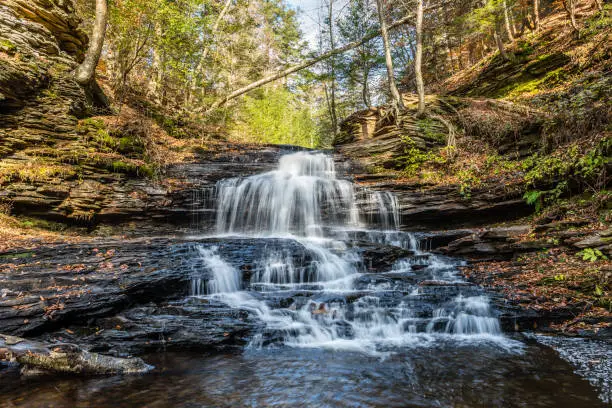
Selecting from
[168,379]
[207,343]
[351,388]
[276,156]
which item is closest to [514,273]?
[351,388]

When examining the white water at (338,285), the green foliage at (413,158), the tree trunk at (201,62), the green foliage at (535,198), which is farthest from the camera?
the tree trunk at (201,62)

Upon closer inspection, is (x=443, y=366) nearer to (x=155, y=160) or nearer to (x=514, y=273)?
(x=514, y=273)

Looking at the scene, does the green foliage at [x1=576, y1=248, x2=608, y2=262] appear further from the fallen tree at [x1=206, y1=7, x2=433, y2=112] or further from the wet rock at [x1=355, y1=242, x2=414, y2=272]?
the fallen tree at [x1=206, y1=7, x2=433, y2=112]

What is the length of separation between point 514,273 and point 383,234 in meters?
3.41

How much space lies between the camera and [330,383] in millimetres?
3627

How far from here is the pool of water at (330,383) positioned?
3189 mm

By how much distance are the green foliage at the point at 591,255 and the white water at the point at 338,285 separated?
2.11 meters

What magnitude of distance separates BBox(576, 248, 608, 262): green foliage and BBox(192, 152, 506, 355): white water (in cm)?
211

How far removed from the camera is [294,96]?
26.0 metres

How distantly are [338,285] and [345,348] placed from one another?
197cm

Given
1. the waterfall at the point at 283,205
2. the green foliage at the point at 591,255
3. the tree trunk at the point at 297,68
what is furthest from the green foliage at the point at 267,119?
the green foliage at the point at 591,255

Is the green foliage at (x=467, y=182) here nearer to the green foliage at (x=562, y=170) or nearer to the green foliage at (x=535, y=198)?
the green foliage at (x=562, y=170)

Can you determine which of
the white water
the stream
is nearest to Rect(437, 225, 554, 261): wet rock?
the stream

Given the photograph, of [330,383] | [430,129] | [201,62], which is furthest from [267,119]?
[330,383]
